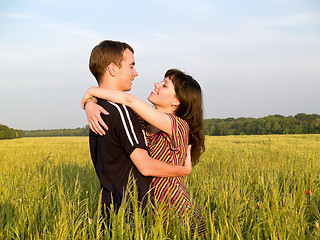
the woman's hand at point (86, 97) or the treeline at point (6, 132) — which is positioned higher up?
the woman's hand at point (86, 97)

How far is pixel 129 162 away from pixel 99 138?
30 centimetres

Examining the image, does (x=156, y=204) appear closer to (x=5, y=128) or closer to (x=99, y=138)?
(x=99, y=138)

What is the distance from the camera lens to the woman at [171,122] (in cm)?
229

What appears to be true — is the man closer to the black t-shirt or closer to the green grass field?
the black t-shirt

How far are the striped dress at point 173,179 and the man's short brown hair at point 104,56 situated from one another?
25.0 inches

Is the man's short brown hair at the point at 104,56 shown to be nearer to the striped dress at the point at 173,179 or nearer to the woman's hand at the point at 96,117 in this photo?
the woman's hand at the point at 96,117

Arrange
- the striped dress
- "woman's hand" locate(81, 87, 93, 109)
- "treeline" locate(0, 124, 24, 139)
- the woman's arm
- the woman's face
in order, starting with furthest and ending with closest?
"treeline" locate(0, 124, 24, 139) → the woman's face → "woman's hand" locate(81, 87, 93, 109) → the striped dress → the woman's arm

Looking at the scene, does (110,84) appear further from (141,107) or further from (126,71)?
(141,107)

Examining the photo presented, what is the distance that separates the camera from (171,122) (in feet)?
7.82

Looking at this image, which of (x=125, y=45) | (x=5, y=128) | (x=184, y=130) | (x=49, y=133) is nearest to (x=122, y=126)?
(x=184, y=130)

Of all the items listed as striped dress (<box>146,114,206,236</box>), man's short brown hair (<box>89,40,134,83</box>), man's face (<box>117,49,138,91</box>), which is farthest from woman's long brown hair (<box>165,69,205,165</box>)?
man's short brown hair (<box>89,40,134,83</box>)

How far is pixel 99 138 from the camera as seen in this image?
7.99 ft

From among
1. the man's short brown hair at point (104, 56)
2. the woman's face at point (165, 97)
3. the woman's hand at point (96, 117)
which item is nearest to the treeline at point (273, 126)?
the woman's face at point (165, 97)

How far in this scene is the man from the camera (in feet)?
7.30
